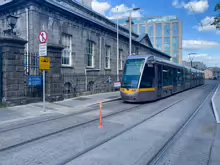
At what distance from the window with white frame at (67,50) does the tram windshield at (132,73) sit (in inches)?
234

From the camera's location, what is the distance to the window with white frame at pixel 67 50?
1620 centimetres

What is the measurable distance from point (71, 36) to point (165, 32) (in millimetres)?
77868

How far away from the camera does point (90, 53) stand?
63.9ft

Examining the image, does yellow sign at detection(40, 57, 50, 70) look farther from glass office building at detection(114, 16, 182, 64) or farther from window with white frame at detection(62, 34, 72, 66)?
glass office building at detection(114, 16, 182, 64)

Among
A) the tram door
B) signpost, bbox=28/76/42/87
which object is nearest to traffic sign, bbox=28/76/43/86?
signpost, bbox=28/76/42/87

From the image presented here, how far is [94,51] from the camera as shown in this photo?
20.0 meters

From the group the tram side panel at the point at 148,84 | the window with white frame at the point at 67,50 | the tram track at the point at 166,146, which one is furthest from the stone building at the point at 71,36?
the tram track at the point at 166,146

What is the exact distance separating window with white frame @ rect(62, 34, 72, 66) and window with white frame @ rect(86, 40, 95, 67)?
2.46m

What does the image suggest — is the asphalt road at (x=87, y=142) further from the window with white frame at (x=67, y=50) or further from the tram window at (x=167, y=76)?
the window with white frame at (x=67, y=50)

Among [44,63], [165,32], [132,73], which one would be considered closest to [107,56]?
[132,73]

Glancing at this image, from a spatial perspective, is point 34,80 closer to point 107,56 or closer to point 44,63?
point 44,63

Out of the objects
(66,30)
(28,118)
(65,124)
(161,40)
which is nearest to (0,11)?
(66,30)

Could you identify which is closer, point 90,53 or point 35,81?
point 35,81

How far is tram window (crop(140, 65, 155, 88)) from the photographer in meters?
12.1
